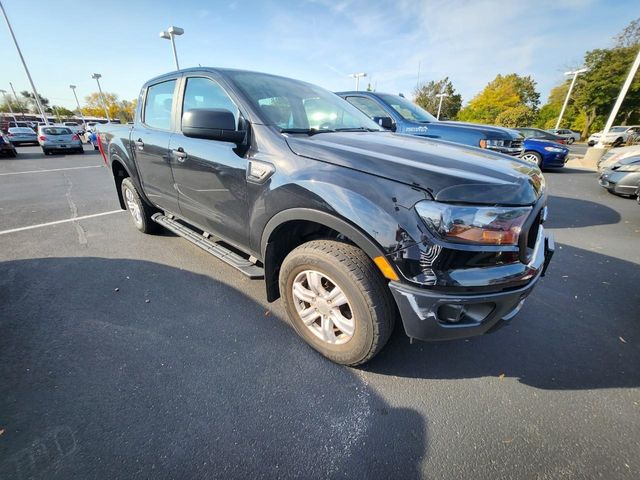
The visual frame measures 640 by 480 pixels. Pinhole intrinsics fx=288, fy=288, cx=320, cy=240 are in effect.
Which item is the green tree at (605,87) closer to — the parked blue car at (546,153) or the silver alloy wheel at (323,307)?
the parked blue car at (546,153)

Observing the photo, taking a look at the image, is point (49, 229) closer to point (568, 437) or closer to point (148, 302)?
point (148, 302)

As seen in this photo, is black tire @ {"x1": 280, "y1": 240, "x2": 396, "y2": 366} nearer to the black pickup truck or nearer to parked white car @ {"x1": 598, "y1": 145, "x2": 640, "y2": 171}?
the black pickup truck

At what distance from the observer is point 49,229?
14.0 feet

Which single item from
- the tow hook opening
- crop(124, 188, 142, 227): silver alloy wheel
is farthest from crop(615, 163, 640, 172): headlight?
crop(124, 188, 142, 227): silver alloy wheel

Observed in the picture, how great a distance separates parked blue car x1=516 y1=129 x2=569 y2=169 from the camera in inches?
378

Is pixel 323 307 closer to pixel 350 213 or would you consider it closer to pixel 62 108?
pixel 350 213

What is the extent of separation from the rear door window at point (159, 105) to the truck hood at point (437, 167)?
1.79 meters

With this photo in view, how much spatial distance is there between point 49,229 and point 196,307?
349cm

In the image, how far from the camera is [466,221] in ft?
4.51

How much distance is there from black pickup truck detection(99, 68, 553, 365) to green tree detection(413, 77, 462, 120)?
5451 cm

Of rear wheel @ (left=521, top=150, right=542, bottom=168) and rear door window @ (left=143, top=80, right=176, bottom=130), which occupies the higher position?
rear door window @ (left=143, top=80, right=176, bottom=130)

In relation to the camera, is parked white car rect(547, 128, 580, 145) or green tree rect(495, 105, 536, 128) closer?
parked white car rect(547, 128, 580, 145)

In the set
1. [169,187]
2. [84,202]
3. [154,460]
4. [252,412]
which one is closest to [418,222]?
[252,412]

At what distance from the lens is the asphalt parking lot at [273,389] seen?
4.62ft
